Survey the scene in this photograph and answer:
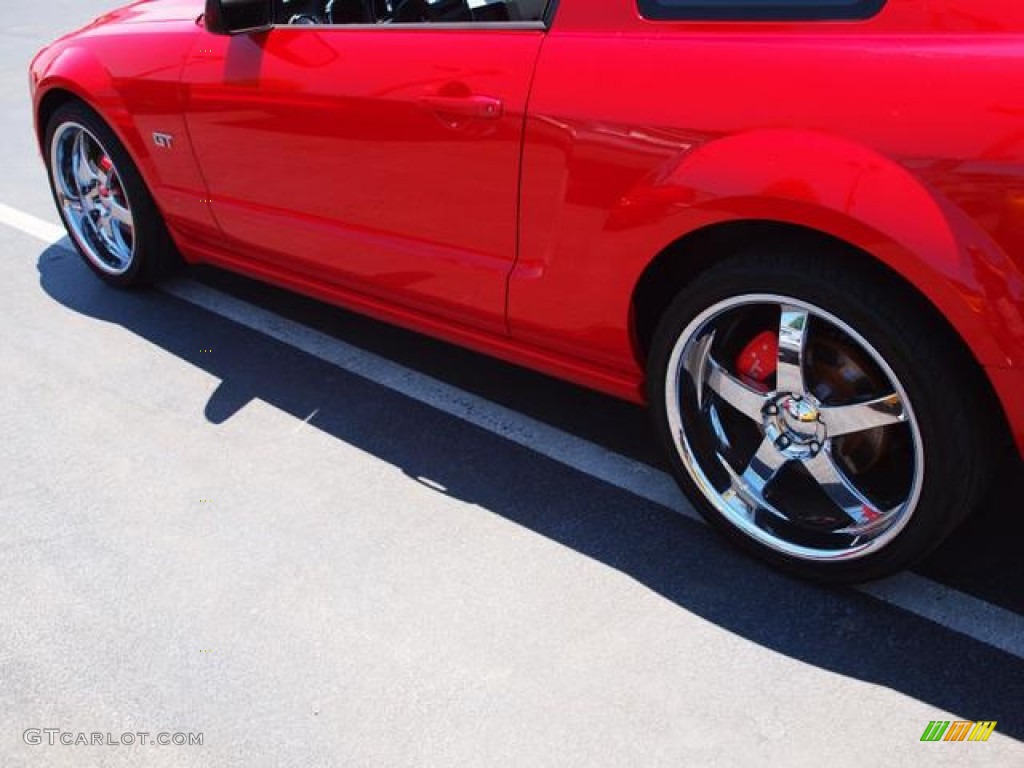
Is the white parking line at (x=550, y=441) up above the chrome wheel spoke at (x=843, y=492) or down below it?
below

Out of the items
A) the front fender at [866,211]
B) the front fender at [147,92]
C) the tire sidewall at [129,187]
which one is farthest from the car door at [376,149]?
the tire sidewall at [129,187]

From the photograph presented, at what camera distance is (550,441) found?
3.38 meters

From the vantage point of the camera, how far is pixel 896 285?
2.28m

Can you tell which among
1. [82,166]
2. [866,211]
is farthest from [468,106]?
[82,166]

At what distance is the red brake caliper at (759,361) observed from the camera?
2641 millimetres

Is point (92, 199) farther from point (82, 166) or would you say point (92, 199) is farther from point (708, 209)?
point (708, 209)

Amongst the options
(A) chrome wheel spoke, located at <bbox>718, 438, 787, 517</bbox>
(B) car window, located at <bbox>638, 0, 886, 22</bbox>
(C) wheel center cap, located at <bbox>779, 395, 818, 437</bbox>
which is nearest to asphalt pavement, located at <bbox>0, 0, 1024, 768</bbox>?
(A) chrome wheel spoke, located at <bbox>718, 438, 787, 517</bbox>

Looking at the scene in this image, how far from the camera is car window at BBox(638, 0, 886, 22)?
2230 millimetres

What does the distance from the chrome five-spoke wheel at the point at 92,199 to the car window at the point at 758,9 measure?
2.65 meters

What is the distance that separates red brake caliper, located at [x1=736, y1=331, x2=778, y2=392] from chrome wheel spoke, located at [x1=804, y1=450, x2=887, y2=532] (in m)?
0.22

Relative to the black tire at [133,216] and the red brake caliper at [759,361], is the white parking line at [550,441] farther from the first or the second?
the red brake caliper at [759,361]

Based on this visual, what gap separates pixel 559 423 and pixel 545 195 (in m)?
0.97

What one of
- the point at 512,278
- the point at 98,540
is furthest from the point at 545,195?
the point at 98,540

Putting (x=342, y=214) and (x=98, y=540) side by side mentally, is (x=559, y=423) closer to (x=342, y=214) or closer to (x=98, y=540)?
(x=342, y=214)
